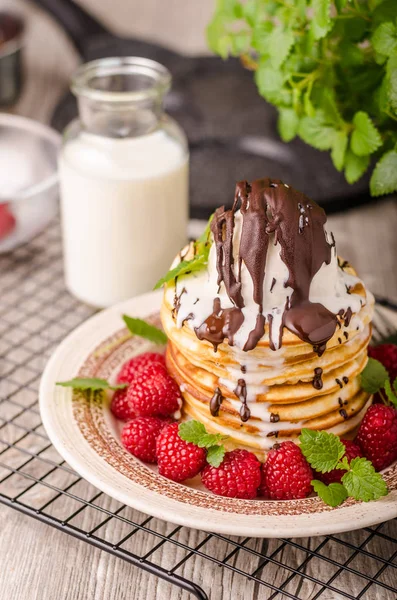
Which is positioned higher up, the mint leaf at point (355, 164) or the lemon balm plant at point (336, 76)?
the lemon balm plant at point (336, 76)

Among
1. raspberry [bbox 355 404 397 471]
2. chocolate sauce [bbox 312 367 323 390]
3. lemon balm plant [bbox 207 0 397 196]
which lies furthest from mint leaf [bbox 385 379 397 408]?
lemon balm plant [bbox 207 0 397 196]

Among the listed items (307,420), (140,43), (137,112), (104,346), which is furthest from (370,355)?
(140,43)

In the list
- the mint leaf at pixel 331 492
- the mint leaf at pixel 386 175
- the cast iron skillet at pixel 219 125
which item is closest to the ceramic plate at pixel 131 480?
the mint leaf at pixel 331 492

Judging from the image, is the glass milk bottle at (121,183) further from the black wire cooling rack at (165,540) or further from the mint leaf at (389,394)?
the mint leaf at (389,394)

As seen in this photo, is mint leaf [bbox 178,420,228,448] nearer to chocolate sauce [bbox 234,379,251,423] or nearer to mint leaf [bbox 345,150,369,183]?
chocolate sauce [bbox 234,379,251,423]

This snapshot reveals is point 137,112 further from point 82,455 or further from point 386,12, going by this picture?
point 82,455

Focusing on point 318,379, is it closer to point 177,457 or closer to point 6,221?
point 177,457

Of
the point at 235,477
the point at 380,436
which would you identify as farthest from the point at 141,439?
the point at 380,436
